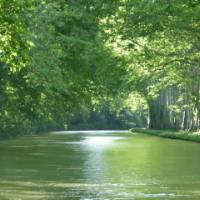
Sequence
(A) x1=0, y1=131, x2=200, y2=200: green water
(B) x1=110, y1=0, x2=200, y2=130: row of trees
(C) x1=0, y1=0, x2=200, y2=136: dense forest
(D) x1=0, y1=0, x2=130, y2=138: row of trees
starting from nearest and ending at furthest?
(A) x1=0, y1=131, x2=200, y2=200: green water → (D) x1=0, y1=0, x2=130, y2=138: row of trees → (C) x1=0, y1=0, x2=200, y2=136: dense forest → (B) x1=110, y1=0, x2=200, y2=130: row of trees

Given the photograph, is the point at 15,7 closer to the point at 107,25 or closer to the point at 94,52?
the point at 94,52

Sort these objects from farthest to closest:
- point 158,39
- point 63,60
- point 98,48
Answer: point 158,39
point 98,48
point 63,60

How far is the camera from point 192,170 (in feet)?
75.3

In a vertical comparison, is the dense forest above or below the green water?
above

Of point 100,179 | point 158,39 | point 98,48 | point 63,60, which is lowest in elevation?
point 100,179

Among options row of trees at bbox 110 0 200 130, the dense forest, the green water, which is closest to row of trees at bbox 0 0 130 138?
the dense forest

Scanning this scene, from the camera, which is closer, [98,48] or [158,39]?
[98,48]

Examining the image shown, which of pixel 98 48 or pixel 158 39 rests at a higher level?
pixel 158 39

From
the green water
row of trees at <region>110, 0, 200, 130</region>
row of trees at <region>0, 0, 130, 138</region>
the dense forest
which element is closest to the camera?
the green water

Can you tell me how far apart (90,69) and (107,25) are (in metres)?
2.98

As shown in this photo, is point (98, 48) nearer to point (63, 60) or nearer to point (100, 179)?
point (63, 60)

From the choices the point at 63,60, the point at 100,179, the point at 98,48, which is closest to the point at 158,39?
the point at 98,48

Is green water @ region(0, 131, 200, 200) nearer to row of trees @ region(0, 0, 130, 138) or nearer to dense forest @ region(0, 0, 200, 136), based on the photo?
row of trees @ region(0, 0, 130, 138)

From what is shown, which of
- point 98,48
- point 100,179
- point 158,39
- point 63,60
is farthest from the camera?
point 158,39
